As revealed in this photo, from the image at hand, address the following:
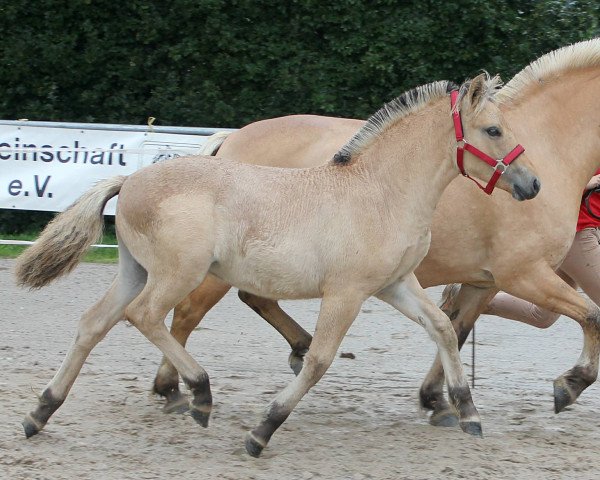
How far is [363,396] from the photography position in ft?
18.8

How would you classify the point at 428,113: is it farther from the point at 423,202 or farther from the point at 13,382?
the point at 13,382

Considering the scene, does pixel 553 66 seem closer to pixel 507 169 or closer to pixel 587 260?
pixel 587 260

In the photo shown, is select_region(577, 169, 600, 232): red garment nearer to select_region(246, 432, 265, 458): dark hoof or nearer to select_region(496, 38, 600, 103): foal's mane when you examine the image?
select_region(496, 38, 600, 103): foal's mane

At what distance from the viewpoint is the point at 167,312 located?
4.60 meters

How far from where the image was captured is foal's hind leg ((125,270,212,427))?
4496 millimetres

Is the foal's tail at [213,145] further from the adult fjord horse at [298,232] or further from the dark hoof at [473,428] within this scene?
the dark hoof at [473,428]

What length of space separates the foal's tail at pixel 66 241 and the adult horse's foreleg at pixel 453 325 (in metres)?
1.86

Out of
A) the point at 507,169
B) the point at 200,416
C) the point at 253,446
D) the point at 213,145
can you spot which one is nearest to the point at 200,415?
the point at 200,416

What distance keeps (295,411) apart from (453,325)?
0.97 metres

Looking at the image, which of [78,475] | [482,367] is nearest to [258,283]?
[78,475]

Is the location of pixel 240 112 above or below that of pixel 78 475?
below

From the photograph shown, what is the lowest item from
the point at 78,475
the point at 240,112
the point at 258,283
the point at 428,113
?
the point at 240,112

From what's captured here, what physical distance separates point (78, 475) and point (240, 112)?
806cm

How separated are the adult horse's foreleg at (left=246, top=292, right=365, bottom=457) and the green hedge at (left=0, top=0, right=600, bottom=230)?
283 inches
